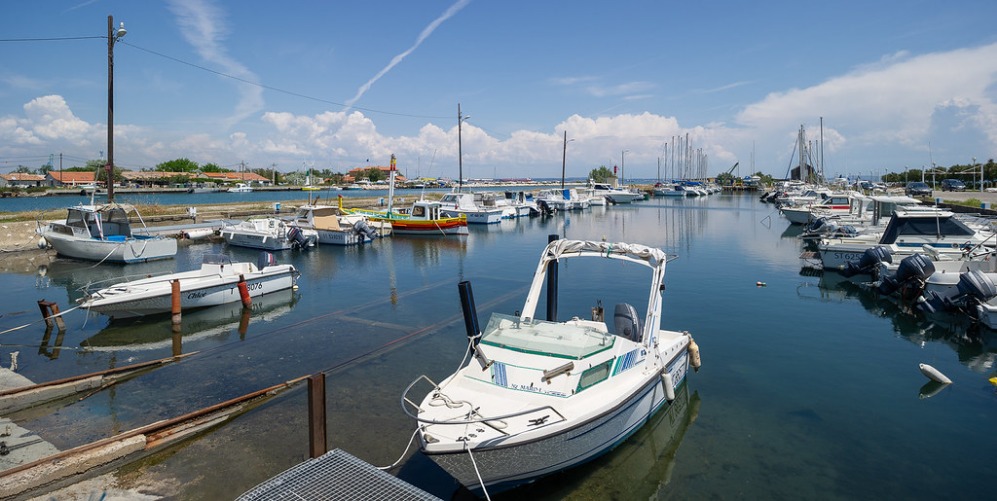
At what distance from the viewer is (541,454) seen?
6.39m

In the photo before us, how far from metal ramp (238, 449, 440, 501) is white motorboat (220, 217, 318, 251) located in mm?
27187

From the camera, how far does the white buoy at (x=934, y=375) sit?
1104cm

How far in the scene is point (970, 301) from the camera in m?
14.7

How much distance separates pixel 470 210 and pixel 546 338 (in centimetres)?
3869

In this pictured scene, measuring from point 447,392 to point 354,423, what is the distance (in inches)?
104

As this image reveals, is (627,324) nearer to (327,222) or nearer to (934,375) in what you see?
(934,375)

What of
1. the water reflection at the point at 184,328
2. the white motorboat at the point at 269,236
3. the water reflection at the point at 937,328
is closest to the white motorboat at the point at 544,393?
the water reflection at the point at 937,328

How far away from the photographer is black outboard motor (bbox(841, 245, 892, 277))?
1973cm

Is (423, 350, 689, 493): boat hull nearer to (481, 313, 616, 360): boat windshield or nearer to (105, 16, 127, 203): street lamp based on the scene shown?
(481, 313, 616, 360): boat windshield

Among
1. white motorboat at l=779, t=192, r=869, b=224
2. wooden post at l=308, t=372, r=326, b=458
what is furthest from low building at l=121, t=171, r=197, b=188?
wooden post at l=308, t=372, r=326, b=458

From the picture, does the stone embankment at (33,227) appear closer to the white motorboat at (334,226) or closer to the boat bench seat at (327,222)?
the white motorboat at (334,226)

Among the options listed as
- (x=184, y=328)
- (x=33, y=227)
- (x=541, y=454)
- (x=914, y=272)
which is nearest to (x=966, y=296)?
(x=914, y=272)

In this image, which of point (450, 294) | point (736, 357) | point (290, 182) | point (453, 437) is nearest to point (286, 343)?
point (450, 294)

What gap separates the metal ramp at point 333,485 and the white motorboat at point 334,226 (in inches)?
1115
